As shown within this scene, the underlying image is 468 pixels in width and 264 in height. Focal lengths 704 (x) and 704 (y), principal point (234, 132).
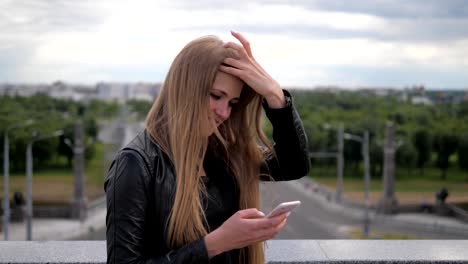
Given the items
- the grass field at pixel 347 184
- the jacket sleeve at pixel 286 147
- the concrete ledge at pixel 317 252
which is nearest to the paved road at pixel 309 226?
the grass field at pixel 347 184

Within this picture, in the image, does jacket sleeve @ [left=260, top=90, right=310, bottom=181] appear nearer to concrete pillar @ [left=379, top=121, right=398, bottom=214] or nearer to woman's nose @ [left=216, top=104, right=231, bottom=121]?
woman's nose @ [left=216, top=104, right=231, bottom=121]

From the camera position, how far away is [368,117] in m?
63.4

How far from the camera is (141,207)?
207 cm

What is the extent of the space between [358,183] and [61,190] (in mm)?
22385

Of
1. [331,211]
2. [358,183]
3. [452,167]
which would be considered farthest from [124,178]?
[452,167]

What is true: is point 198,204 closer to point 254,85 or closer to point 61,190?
point 254,85

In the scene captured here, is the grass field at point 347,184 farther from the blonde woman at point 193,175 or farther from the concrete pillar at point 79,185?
the blonde woman at point 193,175

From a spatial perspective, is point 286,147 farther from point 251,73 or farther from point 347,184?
Result: point 347,184

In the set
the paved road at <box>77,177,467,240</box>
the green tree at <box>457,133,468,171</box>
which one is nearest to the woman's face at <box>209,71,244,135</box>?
the paved road at <box>77,177,467,240</box>

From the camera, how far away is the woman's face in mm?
2230

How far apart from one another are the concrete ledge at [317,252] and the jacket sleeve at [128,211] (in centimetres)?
160

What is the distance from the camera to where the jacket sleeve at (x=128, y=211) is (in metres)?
2.04

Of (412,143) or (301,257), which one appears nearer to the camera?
(301,257)

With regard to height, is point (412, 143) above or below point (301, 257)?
below
